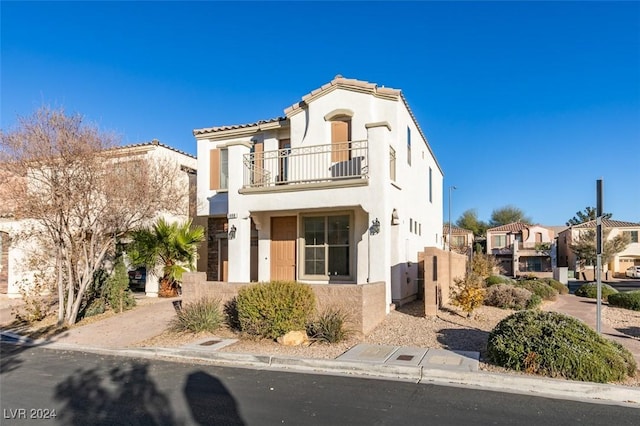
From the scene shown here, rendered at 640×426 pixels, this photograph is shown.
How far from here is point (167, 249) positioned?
59.8 feet

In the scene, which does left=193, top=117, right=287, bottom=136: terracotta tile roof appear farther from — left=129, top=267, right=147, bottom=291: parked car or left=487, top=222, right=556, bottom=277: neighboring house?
left=487, top=222, right=556, bottom=277: neighboring house

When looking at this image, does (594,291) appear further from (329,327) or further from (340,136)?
(329,327)

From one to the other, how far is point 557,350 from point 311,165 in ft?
33.6

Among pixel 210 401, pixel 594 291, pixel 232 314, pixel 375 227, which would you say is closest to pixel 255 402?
pixel 210 401

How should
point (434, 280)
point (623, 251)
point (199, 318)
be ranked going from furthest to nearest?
point (623, 251)
point (434, 280)
point (199, 318)

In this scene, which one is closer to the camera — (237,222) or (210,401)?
(210,401)

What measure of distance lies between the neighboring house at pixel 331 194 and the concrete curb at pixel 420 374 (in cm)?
503

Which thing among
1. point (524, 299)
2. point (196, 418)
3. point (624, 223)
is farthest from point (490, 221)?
point (196, 418)

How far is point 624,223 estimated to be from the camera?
55.9 m

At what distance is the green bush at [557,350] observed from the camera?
718 centimetres

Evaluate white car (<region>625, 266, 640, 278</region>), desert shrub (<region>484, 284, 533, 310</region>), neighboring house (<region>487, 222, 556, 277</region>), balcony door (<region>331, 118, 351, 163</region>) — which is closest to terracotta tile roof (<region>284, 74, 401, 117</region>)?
balcony door (<region>331, 118, 351, 163</region>)

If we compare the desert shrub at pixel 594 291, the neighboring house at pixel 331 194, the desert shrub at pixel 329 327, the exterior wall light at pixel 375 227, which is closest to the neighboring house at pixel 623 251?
the desert shrub at pixel 594 291

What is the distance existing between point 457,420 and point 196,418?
3.28 metres

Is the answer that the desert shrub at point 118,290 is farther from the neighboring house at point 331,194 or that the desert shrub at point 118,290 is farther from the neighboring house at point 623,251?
the neighboring house at point 623,251
